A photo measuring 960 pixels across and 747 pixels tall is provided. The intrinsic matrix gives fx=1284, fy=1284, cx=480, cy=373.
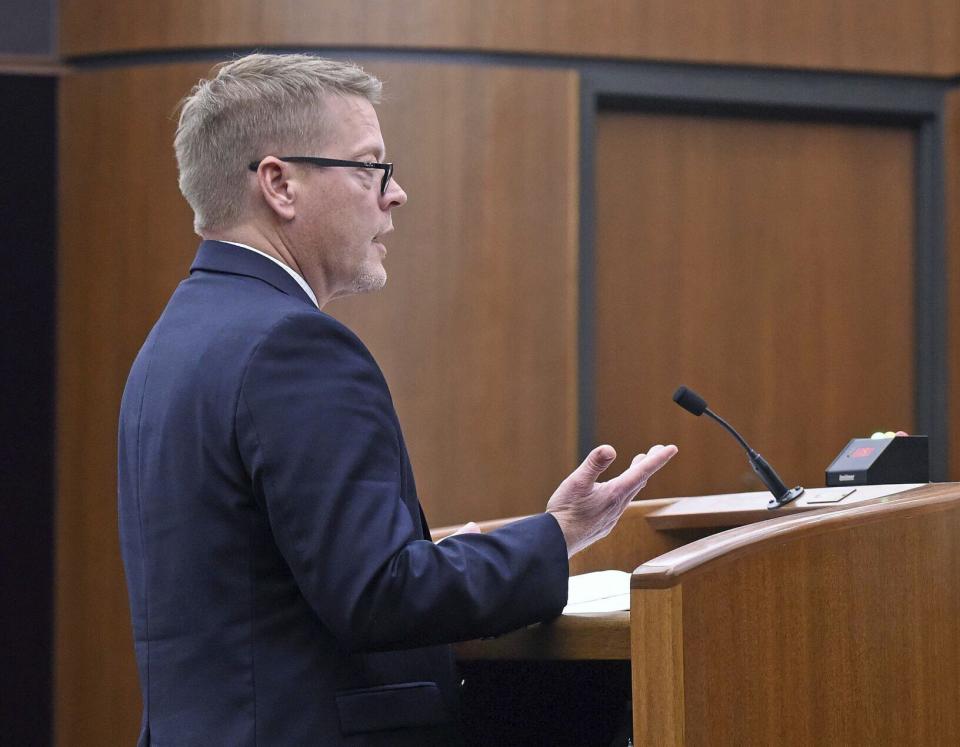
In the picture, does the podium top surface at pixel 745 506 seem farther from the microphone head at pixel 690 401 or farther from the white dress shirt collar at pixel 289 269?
the white dress shirt collar at pixel 289 269

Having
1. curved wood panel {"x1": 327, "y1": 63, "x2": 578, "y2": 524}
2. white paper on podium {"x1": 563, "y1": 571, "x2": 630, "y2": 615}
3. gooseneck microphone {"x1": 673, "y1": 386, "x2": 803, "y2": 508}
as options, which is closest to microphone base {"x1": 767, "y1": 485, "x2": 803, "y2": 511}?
gooseneck microphone {"x1": 673, "y1": 386, "x2": 803, "y2": 508}

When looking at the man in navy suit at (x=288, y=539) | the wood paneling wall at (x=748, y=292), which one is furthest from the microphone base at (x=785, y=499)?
the wood paneling wall at (x=748, y=292)

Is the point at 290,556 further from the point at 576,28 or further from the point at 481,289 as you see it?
the point at 576,28

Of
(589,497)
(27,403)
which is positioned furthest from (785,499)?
(27,403)

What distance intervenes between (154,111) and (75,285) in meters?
0.51

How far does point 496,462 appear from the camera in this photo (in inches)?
131

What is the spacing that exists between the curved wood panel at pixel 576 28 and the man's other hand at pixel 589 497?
2.31 m

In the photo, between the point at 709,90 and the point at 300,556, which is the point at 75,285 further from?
the point at 300,556

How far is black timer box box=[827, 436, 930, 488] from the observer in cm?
166

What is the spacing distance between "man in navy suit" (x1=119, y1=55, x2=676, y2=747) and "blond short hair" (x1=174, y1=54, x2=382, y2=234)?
40mm

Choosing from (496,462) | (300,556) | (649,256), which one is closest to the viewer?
(300,556)

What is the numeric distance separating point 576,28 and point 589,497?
7.84 ft

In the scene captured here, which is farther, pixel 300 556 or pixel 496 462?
pixel 496 462

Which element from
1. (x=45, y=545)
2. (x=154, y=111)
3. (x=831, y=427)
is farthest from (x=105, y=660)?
(x=831, y=427)
